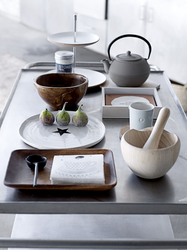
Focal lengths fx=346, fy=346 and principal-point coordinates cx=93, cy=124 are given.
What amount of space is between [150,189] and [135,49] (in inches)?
121

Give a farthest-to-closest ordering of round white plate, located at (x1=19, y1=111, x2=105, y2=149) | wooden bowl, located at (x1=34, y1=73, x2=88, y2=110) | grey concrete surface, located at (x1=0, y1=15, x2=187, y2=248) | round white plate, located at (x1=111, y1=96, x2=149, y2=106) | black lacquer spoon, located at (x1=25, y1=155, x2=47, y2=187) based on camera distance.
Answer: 1. grey concrete surface, located at (x1=0, y1=15, x2=187, y2=248)
2. round white plate, located at (x1=111, y1=96, x2=149, y2=106)
3. wooden bowl, located at (x1=34, y1=73, x2=88, y2=110)
4. round white plate, located at (x1=19, y1=111, x2=105, y2=149)
5. black lacquer spoon, located at (x1=25, y1=155, x2=47, y2=187)

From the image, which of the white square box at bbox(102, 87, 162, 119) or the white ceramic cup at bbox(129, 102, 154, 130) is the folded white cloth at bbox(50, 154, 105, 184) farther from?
the white square box at bbox(102, 87, 162, 119)

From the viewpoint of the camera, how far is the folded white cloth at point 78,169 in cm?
85

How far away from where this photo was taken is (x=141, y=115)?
1.08 meters

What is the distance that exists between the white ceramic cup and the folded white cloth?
8.6 inches

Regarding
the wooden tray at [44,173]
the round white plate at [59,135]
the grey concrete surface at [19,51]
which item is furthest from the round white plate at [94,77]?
the grey concrete surface at [19,51]

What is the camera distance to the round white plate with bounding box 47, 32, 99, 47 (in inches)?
63.1

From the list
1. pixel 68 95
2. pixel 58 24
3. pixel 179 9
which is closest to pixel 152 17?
pixel 179 9

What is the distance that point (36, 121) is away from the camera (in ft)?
3.98

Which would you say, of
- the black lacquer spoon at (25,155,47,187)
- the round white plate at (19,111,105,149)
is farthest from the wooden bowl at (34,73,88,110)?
the black lacquer spoon at (25,155,47,187)

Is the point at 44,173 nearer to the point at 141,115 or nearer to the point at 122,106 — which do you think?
the point at 141,115

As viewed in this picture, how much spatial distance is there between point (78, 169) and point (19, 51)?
12.9 ft

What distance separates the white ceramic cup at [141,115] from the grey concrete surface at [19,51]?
6.56 ft

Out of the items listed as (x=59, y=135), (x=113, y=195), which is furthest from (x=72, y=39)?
(x=113, y=195)
